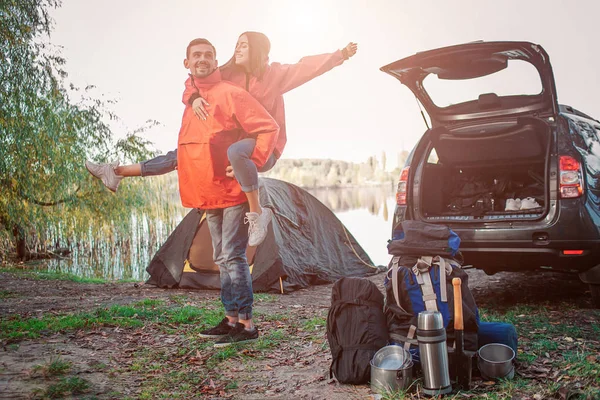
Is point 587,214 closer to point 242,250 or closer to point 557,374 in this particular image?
point 557,374

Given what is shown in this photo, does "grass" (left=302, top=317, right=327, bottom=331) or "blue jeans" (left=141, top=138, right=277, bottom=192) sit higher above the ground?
"blue jeans" (left=141, top=138, right=277, bottom=192)

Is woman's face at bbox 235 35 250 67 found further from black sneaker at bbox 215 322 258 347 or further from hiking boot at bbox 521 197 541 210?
hiking boot at bbox 521 197 541 210

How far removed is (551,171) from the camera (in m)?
4.11

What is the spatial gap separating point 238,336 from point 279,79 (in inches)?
78.3

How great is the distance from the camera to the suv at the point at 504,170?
403 centimetres

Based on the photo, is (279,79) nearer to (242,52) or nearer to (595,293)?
(242,52)

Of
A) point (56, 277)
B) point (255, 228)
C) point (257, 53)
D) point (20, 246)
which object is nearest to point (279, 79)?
point (257, 53)

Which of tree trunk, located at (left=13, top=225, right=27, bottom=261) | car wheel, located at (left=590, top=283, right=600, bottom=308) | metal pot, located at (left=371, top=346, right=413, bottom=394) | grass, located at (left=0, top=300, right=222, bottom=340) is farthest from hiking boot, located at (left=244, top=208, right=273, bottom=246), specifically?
tree trunk, located at (left=13, top=225, right=27, bottom=261)

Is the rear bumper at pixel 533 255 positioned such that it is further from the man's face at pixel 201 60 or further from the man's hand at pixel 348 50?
the man's face at pixel 201 60

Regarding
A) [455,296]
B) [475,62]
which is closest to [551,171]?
[475,62]

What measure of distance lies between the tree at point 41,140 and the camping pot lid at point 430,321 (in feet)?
23.7

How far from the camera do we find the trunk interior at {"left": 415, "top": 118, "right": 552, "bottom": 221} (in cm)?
464

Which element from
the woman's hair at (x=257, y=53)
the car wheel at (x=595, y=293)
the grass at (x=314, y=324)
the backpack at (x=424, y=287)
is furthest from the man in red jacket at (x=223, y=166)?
the car wheel at (x=595, y=293)

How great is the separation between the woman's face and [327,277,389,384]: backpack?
2014 millimetres
